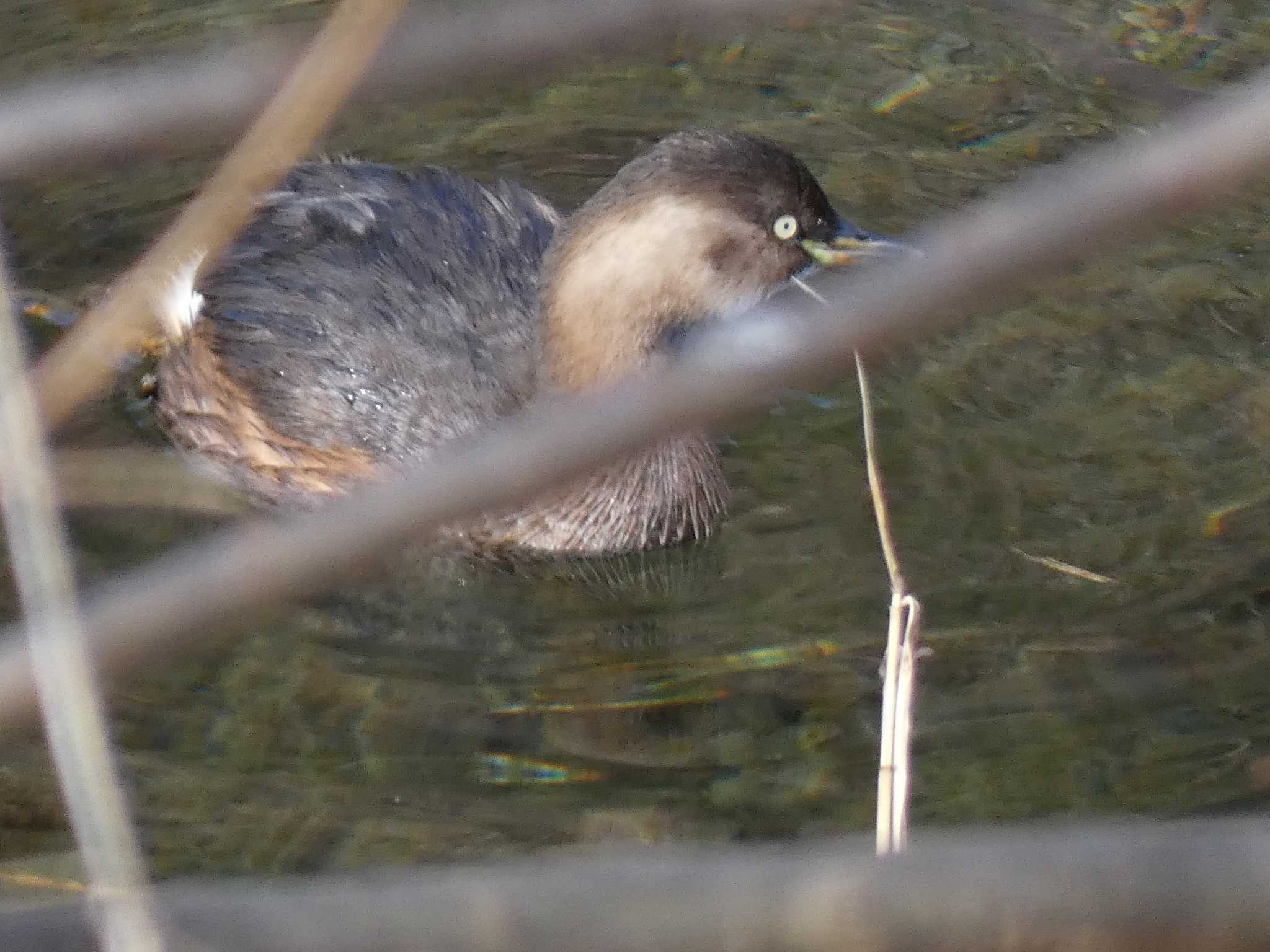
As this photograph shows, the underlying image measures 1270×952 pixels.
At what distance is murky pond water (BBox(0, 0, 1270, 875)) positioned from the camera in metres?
4.07

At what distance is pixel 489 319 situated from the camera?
5.30m

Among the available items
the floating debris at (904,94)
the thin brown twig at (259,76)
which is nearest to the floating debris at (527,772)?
the thin brown twig at (259,76)

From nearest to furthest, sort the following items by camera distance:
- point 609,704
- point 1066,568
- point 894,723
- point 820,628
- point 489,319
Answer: point 894,723
point 609,704
point 820,628
point 1066,568
point 489,319

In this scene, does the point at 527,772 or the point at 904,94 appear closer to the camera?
the point at 527,772

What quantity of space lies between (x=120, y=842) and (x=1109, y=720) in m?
3.51

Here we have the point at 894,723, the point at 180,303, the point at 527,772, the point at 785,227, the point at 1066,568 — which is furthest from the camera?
the point at 180,303

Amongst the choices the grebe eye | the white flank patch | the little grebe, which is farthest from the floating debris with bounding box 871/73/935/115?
the white flank patch

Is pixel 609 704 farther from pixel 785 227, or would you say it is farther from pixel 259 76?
pixel 259 76

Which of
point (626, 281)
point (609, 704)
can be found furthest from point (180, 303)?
point (609, 704)

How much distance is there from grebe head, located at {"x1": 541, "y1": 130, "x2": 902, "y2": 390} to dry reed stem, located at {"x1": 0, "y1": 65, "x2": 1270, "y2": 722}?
3999 millimetres

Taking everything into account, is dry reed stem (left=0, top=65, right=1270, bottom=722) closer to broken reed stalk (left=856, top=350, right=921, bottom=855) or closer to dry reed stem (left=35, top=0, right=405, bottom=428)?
dry reed stem (left=35, top=0, right=405, bottom=428)

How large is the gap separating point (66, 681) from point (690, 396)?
1.30 feet

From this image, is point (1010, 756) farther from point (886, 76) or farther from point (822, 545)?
point (886, 76)

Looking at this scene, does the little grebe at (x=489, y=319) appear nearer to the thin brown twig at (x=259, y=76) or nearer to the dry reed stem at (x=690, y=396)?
the thin brown twig at (x=259, y=76)
